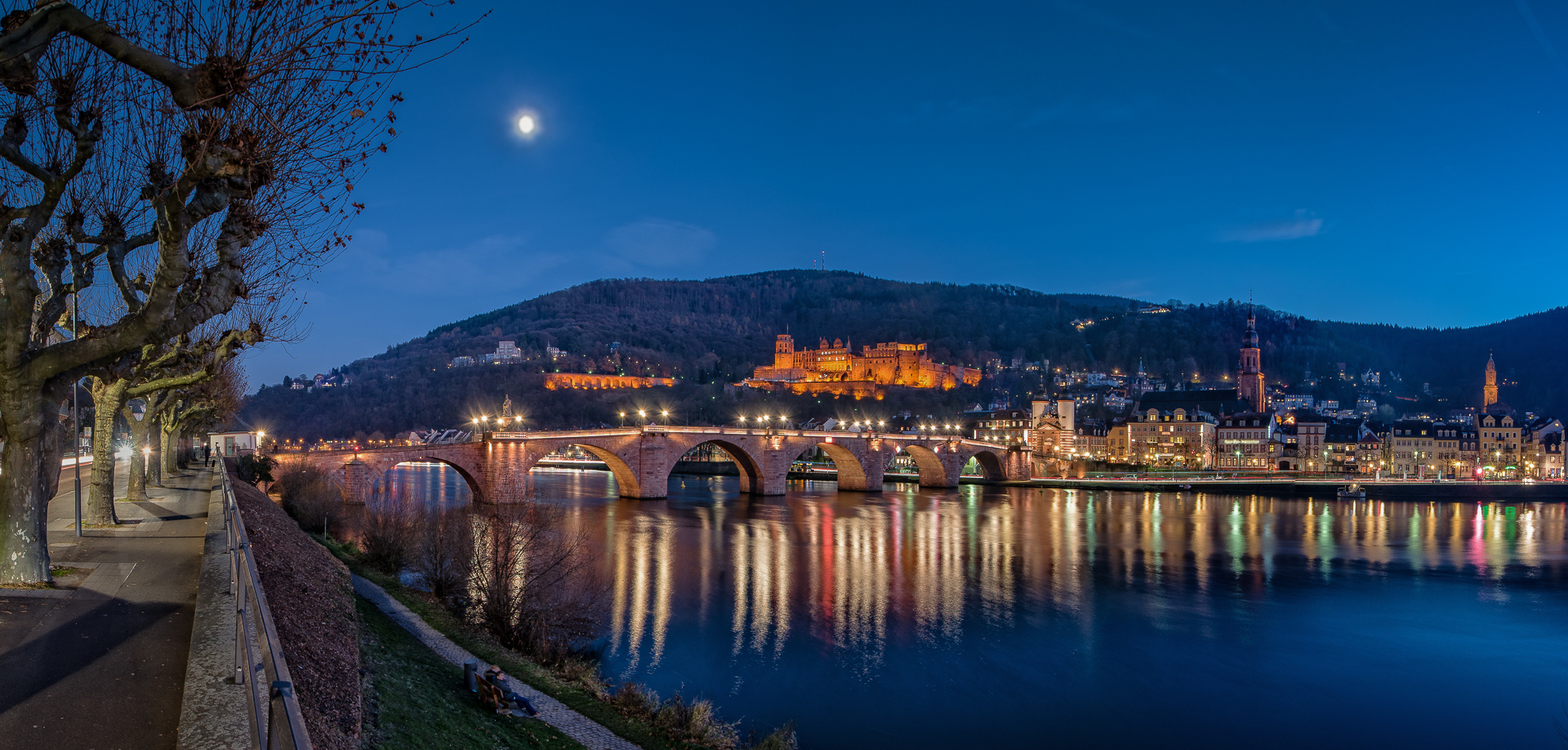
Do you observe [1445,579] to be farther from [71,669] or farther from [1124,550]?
[71,669]

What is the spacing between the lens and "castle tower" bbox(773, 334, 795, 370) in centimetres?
14488

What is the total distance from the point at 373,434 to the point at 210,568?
81020 millimetres

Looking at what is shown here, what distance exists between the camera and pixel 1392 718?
14.2 meters

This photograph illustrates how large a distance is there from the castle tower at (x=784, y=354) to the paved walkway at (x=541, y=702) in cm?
12864

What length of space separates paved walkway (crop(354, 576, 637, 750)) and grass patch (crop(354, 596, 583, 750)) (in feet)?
0.96

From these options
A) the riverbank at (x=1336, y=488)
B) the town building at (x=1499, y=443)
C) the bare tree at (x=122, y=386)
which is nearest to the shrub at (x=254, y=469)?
the bare tree at (x=122, y=386)

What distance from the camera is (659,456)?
46188 mm

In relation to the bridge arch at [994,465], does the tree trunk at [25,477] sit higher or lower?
higher

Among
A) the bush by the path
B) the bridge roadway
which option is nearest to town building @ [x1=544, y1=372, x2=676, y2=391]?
the bridge roadway

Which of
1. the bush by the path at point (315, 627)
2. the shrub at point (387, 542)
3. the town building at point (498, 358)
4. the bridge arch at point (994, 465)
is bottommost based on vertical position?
the bridge arch at point (994, 465)

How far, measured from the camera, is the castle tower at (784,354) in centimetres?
14488

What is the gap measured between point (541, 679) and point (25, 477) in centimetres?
621

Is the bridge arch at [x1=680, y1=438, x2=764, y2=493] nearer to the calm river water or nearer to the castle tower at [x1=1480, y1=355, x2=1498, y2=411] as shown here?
the calm river water

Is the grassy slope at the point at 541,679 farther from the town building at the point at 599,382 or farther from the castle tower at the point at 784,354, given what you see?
the castle tower at the point at 784,354
